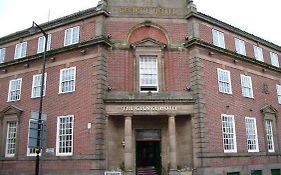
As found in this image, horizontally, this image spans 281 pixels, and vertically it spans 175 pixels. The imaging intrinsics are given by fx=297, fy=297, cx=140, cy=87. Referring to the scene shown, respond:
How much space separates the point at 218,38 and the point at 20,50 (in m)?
18.5

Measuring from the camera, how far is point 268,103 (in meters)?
29.2

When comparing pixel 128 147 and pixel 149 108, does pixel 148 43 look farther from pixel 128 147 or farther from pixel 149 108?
pixel 128 147

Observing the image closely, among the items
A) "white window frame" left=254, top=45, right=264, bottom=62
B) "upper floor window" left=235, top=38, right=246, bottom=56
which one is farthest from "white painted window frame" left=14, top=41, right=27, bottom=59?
"white window frame" left=254, top=45, right=264, bottom=62

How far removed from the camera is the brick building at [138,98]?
71.6 ft

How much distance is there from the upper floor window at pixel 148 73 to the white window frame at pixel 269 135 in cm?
1243

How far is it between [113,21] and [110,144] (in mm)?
9812

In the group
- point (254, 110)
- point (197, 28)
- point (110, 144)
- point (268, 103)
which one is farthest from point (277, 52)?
point (110, 144)

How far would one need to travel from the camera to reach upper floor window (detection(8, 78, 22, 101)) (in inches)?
1058

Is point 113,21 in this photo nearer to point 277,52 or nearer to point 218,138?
point 218,138

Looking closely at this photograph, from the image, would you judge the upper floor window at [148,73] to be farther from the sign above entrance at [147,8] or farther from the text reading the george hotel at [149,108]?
the sign above entrance at [147,8]

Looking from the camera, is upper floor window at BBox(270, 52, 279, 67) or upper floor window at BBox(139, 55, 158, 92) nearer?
upper floor window at BBox(139, 55, 158, 92)

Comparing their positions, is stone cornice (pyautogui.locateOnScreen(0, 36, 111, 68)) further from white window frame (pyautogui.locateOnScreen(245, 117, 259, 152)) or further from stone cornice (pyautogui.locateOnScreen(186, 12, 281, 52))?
white window frame (pyautogui.locateOnScreen(245, 117, 259, 152))

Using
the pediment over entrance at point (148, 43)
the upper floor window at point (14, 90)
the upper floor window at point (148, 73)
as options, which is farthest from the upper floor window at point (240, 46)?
the upper floor window at point (14, 90)

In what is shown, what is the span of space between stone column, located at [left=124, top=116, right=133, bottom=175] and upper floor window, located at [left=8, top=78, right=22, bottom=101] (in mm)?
11429
